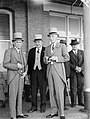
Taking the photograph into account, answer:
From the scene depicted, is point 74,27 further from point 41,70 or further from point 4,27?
point 41,70

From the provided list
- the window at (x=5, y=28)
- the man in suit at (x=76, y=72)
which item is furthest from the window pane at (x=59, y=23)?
the man in suit at (x=76, y=72)

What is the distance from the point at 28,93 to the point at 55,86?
249cm

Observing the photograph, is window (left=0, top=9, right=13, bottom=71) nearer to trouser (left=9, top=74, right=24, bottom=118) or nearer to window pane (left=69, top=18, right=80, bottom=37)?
window pane (left=69, top=18, right=80, bottom=37)

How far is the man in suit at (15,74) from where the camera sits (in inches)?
228

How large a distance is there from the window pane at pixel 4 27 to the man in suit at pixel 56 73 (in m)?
3.33

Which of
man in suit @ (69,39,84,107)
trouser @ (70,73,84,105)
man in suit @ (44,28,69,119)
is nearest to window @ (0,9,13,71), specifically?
man in suit @ (69,39,84,107)

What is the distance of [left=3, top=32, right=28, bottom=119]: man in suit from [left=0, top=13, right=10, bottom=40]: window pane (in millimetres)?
3080

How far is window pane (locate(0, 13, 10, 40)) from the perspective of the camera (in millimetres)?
8855

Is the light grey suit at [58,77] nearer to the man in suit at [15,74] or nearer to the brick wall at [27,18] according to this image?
the man in suit at [15,74]

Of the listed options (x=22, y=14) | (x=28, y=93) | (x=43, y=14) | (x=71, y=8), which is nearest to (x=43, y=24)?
(x=43, y=14)

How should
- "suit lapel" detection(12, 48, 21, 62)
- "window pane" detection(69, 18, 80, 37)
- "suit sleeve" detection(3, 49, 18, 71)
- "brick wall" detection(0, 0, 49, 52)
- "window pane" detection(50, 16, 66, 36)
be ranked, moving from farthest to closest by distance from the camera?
"window pane" detection(69, 18, 80, 37)
"window pane" detection(50, 16, 66, 36)
"brick wall" detection(0, 0, 49, 52)
"suit lapel" detection(12, 48, 21, 62)
"suit sleeve" detection(3, 49, 18, 71)

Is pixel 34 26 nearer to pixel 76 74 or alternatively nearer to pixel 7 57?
pixel 76 74

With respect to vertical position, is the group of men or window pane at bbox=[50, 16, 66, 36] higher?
window pane at bbox=[50, 16, 66, 36]

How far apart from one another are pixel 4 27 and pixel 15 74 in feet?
11.5
